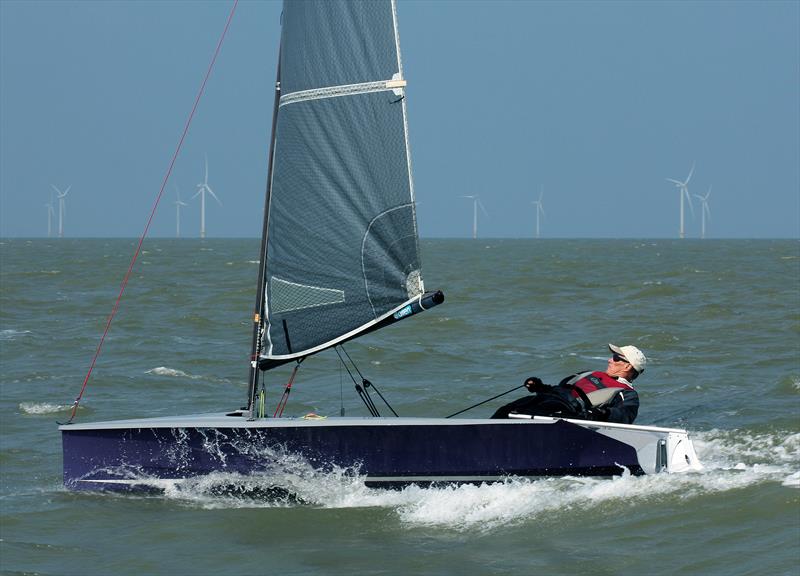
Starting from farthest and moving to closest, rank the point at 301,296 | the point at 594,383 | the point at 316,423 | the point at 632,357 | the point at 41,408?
the point at 41,408 < the point at 301,296 < the point at 632,357 < the point at 594,383 < the point at 316,423

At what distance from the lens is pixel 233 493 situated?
1102 centimetres

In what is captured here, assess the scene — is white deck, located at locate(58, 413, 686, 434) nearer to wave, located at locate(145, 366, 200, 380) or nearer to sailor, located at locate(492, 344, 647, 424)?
sailor, located at locate(492, 344, 647, 424)

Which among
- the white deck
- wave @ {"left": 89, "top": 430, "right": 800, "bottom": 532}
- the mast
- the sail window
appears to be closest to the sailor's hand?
the white deck

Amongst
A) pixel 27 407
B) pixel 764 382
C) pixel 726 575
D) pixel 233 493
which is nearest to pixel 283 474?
pixel 233 493

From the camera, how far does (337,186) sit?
11.3 m

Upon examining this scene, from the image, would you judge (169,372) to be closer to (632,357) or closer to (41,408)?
(41,408)

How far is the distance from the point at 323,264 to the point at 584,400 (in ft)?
8.34

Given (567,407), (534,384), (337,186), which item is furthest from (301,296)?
(567,407)

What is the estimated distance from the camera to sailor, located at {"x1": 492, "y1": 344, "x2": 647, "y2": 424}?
1066 centimetres

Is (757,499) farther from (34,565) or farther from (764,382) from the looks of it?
(764,382)

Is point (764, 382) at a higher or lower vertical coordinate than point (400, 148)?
lower

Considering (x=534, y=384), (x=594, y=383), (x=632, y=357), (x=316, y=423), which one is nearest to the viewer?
(x=316, y=423)

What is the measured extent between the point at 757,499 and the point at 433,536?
280 centimetres

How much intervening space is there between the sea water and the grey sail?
4.77ft
